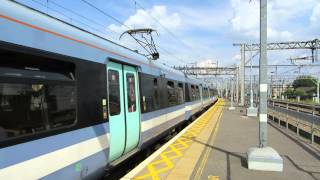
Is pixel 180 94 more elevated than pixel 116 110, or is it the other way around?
pixel 180 94

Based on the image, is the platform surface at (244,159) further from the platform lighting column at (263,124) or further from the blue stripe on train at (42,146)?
the blue stripe on train at (42,146)

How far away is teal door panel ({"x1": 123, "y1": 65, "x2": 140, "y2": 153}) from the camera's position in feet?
27.0

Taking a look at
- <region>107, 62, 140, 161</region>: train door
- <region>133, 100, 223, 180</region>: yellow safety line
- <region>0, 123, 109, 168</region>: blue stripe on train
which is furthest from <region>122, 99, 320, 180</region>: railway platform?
<region>0, 123, 109, 168</region>: blue stripe on train

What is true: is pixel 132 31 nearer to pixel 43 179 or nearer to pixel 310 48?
pixel 43 179

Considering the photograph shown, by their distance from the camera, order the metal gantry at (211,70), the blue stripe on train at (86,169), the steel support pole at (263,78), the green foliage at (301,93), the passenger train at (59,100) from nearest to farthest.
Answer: the passenger train at (59,100)
the blue stripe on train at (86,169)
the steel support pole at (263,78)
the metal gantry at (211,70)
the green foliage at (301,93)

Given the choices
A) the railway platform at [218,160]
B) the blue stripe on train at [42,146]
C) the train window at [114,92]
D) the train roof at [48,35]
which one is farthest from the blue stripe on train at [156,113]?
the blue stripe on train at [42,146]

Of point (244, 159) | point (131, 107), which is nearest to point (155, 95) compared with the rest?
point (131, 107)

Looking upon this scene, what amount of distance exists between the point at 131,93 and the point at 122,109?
36.6 inches

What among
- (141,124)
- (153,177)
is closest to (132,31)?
(141,124)

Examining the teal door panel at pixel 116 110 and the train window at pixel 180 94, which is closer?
the teal door panel at pixel 116 110

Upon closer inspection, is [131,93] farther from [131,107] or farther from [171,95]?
[171,95]

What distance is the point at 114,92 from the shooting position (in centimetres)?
745

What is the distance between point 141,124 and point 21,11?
17.0 ft

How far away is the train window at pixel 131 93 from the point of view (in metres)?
8.47
